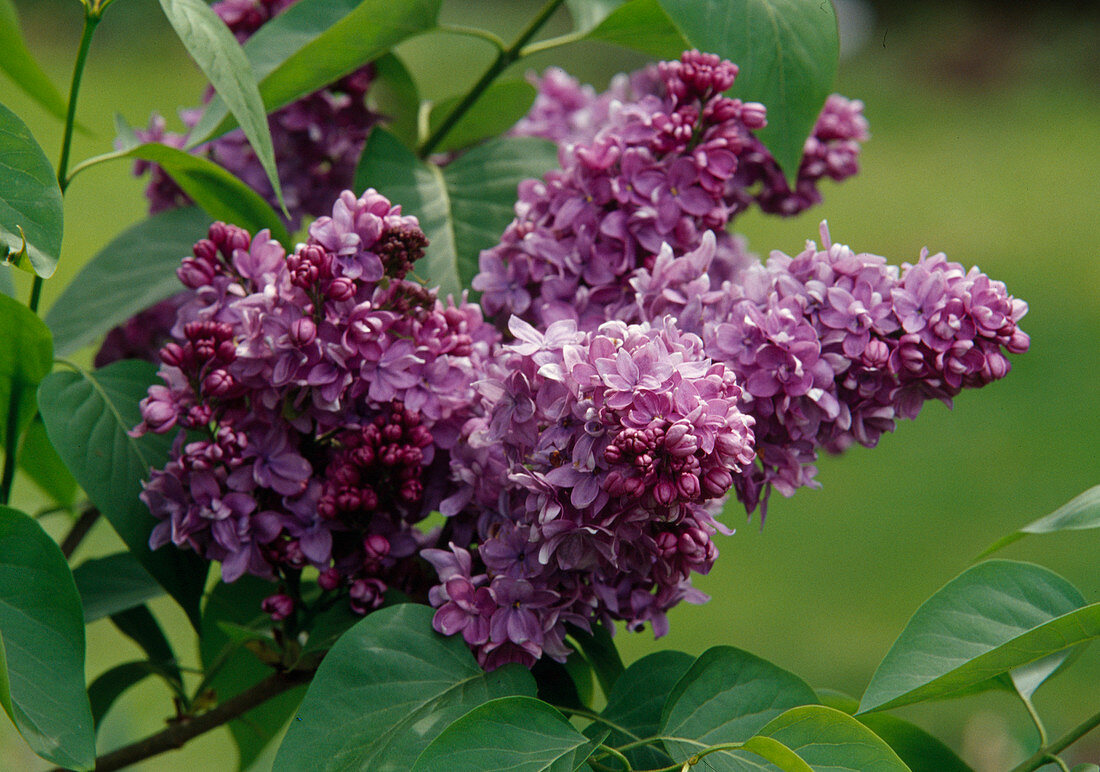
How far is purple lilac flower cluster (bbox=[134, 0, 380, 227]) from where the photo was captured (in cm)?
66

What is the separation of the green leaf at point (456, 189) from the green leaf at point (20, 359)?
0.60 feet

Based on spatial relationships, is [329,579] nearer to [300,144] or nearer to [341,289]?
[341,289]

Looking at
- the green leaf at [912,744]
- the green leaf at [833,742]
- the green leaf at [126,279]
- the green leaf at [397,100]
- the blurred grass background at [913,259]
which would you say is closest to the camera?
the green leaf at [833,742]

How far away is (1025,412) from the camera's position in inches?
109

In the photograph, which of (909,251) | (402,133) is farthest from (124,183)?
(402,133)

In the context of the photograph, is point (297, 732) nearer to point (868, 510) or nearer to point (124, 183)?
point (868, 510)

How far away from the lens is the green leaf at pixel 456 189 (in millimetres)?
596

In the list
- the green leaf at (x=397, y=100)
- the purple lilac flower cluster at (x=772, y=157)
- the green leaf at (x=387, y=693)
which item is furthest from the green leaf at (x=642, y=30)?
the green leaf at (x=387, y=693)

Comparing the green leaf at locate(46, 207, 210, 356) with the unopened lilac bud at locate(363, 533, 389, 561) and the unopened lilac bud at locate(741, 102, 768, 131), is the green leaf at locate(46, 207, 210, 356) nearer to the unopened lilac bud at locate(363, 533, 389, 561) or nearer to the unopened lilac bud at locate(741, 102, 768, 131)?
the unopened lilac bud at locate(363, 533, 389, 561)

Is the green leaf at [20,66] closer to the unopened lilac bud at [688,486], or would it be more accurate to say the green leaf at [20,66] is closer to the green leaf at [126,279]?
the green leaf at [126,279]

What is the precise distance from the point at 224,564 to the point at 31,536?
0.08 m

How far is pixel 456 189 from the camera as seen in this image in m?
0.64

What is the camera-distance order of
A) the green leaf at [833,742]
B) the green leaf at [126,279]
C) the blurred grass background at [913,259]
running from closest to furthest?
the green leaf at [833,742], the green leaf at [126,279], the blurred grass background at [913,259]

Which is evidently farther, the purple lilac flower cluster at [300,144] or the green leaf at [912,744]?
the purple lilac flower cluster at [300,144]
